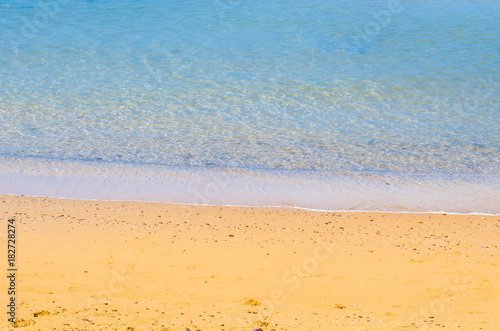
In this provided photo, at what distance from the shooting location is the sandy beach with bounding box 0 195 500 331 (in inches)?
130

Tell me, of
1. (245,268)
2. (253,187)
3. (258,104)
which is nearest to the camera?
(245,268)

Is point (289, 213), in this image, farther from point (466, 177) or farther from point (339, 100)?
point (339, 100)

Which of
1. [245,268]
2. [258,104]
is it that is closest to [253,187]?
[245,268]

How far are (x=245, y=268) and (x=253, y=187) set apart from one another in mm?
2081

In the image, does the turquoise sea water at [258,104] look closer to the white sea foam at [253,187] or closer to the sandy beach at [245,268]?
the white sea foam at [253,187]

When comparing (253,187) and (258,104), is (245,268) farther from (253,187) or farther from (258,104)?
(258,104)

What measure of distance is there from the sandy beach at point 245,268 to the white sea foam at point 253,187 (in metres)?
0.31

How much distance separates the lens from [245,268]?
3955 millimetres

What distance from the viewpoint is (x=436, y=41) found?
14391mm

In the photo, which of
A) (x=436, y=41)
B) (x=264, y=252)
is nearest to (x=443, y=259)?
(x=264, y=252)

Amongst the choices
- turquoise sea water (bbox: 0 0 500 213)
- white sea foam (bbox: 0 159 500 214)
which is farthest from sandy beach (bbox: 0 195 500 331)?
turquoise sea water (bbox: 0 0 500 213)

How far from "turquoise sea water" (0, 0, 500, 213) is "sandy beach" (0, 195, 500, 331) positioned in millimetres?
602

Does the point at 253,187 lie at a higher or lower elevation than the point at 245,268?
lower

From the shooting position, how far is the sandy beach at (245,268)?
3.29 meters
